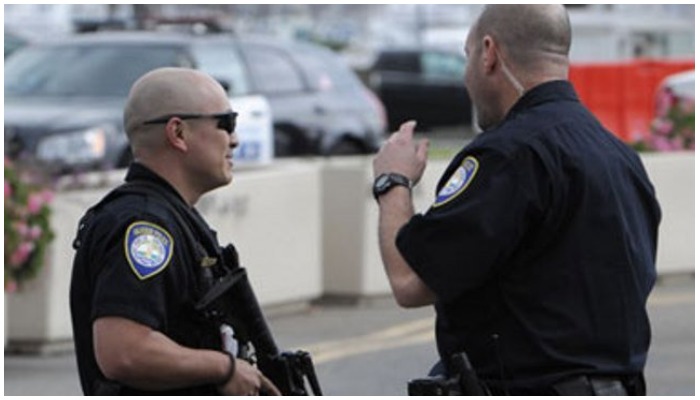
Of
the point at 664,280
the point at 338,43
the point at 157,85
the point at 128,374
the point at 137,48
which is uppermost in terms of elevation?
the point at 157,85

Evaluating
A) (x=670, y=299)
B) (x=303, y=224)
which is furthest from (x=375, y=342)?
(x=670, y=299)

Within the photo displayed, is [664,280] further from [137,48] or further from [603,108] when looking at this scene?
[603,108]

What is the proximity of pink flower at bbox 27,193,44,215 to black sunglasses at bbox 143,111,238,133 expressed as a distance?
6025 mm

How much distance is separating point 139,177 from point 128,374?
17.9 inches

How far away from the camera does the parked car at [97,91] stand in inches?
534

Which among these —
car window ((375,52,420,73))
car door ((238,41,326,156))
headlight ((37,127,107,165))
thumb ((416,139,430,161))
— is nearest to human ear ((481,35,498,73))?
thumb ((416,139,430,161))

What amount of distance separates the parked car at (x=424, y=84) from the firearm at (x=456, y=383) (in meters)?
26.1

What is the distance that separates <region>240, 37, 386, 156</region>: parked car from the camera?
1569 centimetres

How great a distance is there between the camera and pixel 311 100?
52.7 feet

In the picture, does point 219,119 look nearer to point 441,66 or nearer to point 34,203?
point 34,203

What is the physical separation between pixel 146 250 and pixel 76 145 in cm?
976

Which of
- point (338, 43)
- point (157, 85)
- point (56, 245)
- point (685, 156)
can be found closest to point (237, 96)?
point (685, 156)

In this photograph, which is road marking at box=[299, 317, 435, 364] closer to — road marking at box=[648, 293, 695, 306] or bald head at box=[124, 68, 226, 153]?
road marking at box=[648, 293, 695, 306]

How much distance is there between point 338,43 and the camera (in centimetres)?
4153
